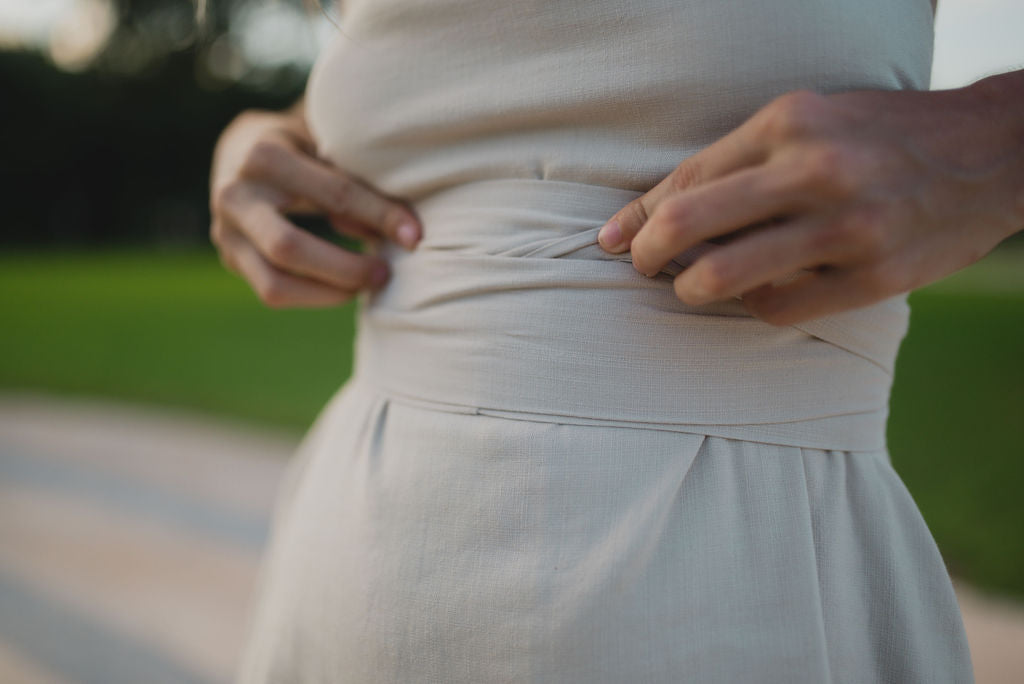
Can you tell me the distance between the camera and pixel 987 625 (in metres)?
2.75

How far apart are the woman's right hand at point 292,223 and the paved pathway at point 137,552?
2.25 m

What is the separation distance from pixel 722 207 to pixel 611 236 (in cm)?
14

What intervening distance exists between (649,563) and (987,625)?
2788 mm

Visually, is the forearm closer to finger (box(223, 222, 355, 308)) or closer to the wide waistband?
the wide waistband

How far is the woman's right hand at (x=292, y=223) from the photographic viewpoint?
3.24 feet

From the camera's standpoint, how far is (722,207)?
24.3 inches

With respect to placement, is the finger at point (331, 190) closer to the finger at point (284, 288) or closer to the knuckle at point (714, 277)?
the finger at point (284, 288)

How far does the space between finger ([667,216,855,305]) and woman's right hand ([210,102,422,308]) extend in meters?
0.44

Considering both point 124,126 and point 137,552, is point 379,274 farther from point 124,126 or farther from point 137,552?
point 124,126

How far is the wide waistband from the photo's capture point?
74 cm

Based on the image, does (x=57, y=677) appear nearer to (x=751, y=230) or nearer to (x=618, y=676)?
→ (x=618, y=676)

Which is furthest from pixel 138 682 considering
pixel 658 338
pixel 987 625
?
pixel 987 625

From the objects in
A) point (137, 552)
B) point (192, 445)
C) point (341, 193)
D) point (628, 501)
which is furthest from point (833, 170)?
point (192, 445)

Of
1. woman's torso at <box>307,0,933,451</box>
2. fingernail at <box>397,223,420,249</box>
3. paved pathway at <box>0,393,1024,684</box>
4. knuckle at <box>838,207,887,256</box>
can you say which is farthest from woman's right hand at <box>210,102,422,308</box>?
paved pathway at <box>0,393,1024,684</box>
